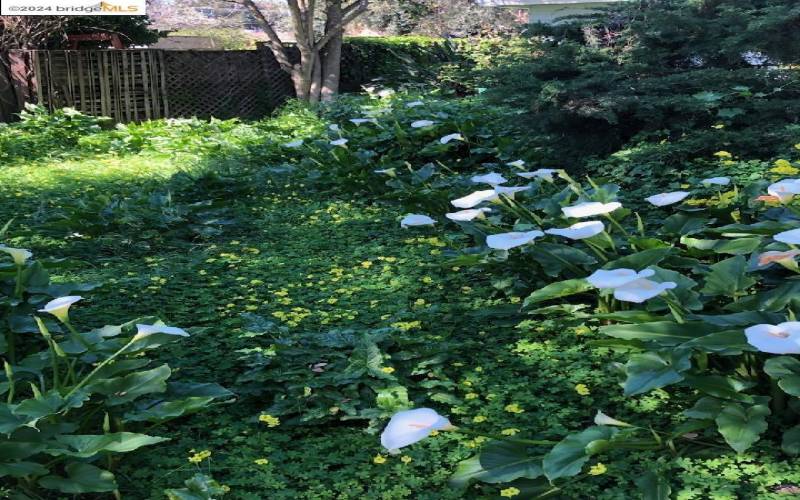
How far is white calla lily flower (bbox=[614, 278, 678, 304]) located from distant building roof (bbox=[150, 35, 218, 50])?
2114 centimetres

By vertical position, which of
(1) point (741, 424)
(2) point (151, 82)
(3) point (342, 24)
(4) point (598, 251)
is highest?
(3) point (342, 24)

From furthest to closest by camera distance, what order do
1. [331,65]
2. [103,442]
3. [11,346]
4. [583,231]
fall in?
[331,65] → [583,231] → [11,346] → [103,442]

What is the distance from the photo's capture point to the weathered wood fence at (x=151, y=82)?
1138cm

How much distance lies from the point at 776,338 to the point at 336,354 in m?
1.38

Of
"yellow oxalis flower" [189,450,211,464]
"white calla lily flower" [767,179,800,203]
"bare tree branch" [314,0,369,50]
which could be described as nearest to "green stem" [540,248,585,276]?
"white calla lily flower" [767,179,800,203]

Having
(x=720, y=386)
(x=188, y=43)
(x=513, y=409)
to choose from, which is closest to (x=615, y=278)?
(x=720, y=386)

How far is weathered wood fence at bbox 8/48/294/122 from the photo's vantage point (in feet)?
37.3

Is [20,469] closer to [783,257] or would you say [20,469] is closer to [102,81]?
[783,257]

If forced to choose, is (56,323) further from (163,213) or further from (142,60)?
(142,60)

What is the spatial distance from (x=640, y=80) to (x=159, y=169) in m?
4.32

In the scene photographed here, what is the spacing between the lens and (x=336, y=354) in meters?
2.55

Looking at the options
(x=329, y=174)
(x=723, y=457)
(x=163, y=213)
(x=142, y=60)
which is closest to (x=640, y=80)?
(x=329, y=174)

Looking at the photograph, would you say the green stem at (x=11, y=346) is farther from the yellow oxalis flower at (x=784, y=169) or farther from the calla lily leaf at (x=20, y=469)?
the yellow oxalis flower at (x=784, y=169)

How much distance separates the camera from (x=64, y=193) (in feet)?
19.6
